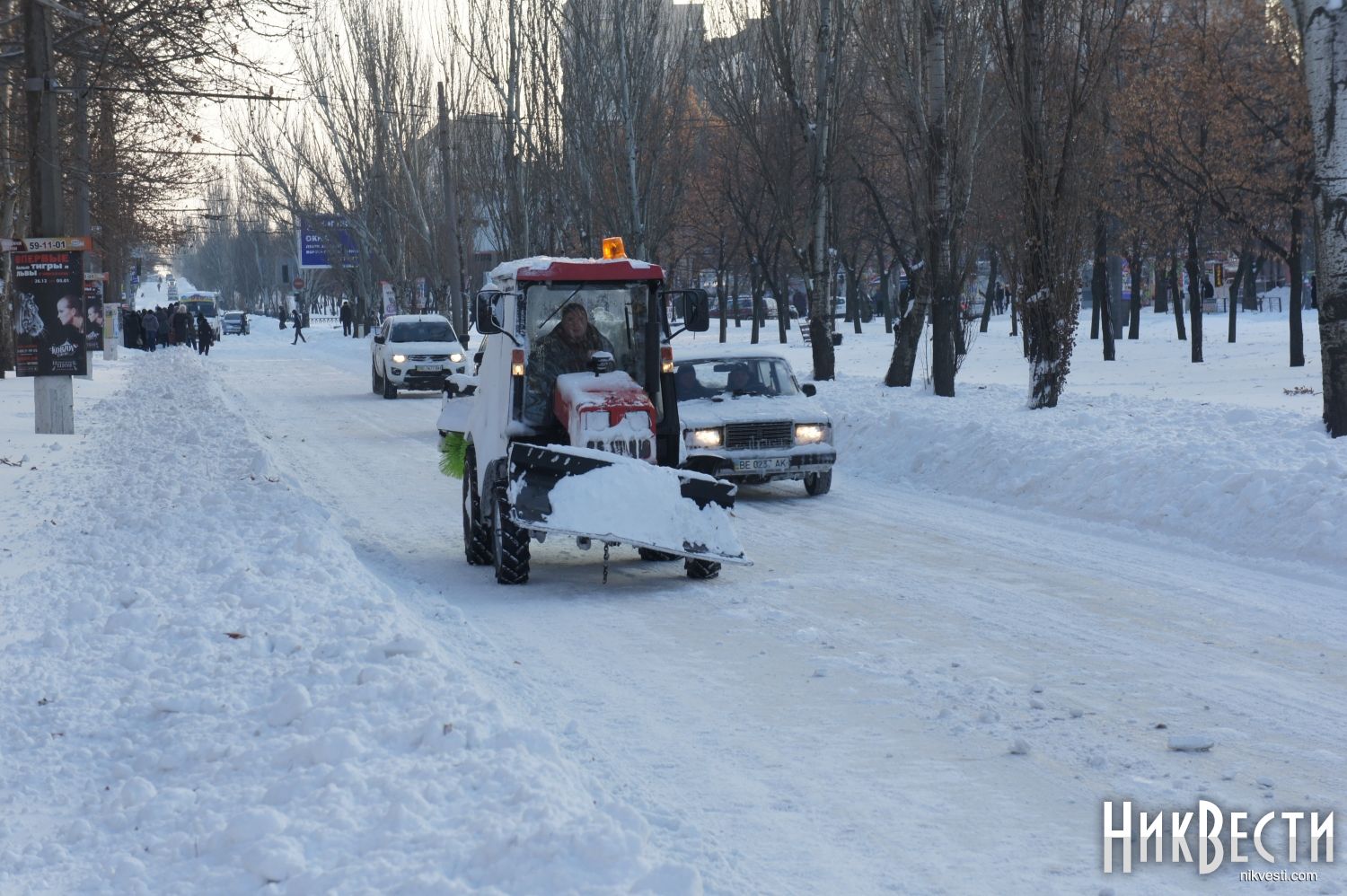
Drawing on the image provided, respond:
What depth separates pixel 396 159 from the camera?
6038 cm

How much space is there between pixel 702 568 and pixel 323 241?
7339 centimetres

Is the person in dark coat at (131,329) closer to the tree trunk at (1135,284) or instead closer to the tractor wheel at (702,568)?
the tree trunk at (1135,284)

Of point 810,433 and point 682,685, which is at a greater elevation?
point 810,433

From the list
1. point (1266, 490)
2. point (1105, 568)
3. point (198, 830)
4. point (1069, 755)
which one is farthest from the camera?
point (1266, 490)

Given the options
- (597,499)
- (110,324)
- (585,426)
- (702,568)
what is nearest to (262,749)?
(597,499)

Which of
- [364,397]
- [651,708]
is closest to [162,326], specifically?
[364,397]

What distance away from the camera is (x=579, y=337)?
1187cm

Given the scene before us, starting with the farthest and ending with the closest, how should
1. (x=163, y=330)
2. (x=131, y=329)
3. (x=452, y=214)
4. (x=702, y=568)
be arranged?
1. (x=163, y=330)
2. (x=131, y=329)
3. (x=452, y=214)
4. (x=702, y=568)

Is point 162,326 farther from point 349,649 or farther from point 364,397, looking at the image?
point 349,649

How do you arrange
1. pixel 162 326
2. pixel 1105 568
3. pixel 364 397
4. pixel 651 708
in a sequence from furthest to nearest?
1. pixel 162 326
2. pixel 364 397
3. pixel 1105 568
4. pixel 651 708

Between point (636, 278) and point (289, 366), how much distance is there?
4285 cm

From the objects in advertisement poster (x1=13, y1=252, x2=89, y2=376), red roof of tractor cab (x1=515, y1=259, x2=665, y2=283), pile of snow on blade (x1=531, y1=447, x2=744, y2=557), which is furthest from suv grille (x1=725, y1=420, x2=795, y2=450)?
advertisement poster (x1=13, y1=252, x2=89, y2=376)

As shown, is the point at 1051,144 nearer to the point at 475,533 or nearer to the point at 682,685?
the point at 475,533

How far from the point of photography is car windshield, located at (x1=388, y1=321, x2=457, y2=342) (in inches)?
1363
